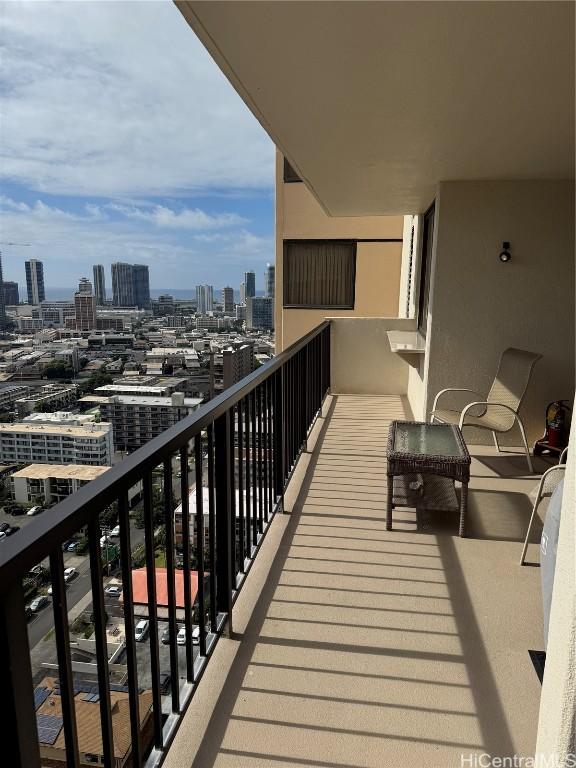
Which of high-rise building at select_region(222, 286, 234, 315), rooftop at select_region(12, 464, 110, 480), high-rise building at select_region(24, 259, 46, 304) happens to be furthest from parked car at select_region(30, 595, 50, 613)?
high-rise building at select_region(222, 286, 234, 315)

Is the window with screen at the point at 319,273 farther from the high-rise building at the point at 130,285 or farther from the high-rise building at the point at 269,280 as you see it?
the high-rise building at the point at 130,285

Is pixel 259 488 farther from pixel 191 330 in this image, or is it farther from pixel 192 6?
pixel 191 330

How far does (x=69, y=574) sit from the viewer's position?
39.4 inches

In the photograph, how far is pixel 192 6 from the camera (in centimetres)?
167

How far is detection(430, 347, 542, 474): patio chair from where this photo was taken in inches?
153

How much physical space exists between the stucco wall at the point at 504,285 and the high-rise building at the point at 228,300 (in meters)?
6.74

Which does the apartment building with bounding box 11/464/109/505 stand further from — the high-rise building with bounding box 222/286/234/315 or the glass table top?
the high-rise building with bounding box 222/286/234/315

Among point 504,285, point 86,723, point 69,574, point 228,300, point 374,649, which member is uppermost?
point 504,285

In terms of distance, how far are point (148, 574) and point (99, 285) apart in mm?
8211

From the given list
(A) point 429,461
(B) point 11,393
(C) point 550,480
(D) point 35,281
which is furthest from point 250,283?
(C) point 550,480

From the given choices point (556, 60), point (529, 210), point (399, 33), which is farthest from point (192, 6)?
point (529, 210)

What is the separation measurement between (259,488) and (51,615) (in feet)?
5.48

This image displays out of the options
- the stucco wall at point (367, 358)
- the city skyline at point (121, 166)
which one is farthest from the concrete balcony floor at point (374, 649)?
the city skyline at point (121, 166)

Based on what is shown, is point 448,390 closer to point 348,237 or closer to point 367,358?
point 367,358
